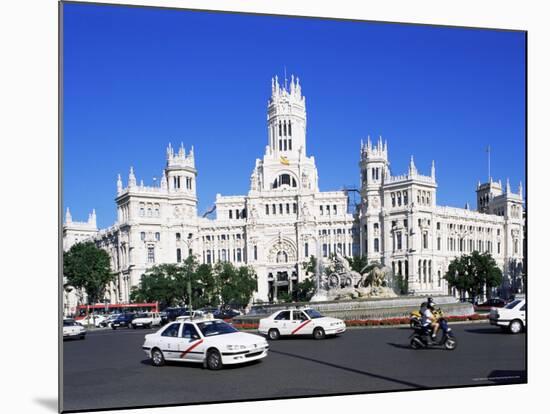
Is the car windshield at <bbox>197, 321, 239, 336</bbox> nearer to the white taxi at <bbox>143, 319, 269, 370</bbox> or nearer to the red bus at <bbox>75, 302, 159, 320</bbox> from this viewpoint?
the white taxi at <bbox>143, 319, 269, 370</bbox>

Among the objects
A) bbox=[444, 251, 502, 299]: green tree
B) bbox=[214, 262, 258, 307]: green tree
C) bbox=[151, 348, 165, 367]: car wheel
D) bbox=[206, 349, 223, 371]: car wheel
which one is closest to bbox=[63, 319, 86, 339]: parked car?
bbox=[151, 348, 165, 367]: car wheel

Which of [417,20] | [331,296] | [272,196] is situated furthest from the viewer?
[272,196]

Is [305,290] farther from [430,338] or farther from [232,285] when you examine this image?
[430,338]

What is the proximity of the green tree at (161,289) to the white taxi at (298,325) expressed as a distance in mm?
11762

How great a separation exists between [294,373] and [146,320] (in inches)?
565

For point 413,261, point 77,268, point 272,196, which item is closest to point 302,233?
point 272,196

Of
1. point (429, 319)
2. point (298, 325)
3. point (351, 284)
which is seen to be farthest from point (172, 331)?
point (351, 284)

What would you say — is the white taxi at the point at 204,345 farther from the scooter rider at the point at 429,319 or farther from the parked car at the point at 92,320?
the parked car at the point at 92,320

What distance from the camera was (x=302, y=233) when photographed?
4684 cm

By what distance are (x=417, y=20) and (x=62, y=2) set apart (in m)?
6.49

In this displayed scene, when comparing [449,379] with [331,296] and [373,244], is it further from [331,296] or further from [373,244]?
[373,244]

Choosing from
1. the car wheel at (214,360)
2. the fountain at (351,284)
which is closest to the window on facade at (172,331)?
the car wheel at (214,360)

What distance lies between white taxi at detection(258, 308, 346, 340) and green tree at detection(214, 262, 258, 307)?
483 inches

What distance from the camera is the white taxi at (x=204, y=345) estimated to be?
42.0ft
